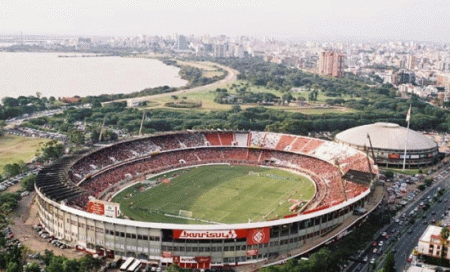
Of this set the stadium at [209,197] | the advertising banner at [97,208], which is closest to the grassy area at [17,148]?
the stadium at [209,197]

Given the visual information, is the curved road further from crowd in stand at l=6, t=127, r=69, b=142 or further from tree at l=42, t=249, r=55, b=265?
tree at l=42, t=249, r=55, b=265

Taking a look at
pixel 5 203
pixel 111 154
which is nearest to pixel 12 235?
pixel 5 203

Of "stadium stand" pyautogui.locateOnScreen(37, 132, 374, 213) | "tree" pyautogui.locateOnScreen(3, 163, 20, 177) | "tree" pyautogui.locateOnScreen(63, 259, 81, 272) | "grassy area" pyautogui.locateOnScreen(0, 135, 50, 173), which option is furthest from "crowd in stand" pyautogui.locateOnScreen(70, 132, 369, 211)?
"tree" pyautogui.locateOnScreen(63, 259, 81, 272)

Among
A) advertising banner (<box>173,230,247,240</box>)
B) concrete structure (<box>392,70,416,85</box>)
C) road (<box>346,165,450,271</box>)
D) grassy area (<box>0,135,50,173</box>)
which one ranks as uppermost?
concrete structure (<box>392,70,416,85</box>)

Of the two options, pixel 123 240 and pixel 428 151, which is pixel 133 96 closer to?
pixel 428 151

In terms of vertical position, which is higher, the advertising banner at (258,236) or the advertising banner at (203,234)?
the advertising banner at (203,234)

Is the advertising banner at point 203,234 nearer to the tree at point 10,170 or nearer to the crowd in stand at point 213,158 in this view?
the crowd in stand at point 213,158
